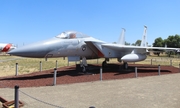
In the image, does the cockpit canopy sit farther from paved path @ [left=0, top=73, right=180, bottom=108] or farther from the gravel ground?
paved path @ [left=0, top=73, right=180, bottom=108]

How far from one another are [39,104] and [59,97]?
1011 mm

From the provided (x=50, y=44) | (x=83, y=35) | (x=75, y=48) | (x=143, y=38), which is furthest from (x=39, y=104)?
(x=143, y=38)

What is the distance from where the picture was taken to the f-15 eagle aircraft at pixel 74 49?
9820mm

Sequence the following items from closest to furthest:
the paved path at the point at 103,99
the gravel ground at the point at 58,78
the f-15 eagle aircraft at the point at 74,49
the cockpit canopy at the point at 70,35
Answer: the paved path at the point at 103,99
the gravel ground at the point at 58,78
the f-15 eagle aircraft at the point at 74,49
the cockpit canopy at the point at 70,35

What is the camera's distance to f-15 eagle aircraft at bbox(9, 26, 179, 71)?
32.2ft

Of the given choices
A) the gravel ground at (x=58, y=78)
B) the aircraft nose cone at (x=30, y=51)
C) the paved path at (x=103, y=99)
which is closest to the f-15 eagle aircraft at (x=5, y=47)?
the gravel ground at (x=58, y=78)

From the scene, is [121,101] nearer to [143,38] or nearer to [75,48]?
[75,48]

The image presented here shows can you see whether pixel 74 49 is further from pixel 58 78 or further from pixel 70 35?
pixel 58 78

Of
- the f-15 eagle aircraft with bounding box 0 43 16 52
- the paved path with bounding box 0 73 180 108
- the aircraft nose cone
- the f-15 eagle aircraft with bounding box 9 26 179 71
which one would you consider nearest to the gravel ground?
the f-15 eagle aircraft with bounding box 9 26 179 71

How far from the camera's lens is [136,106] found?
5.44m

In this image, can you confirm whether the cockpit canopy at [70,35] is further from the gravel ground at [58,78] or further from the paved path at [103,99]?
the paved path at [103,99]

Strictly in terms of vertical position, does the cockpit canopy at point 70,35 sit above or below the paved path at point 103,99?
above

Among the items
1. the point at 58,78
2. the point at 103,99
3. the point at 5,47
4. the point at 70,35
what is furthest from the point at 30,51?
the point at 5,47

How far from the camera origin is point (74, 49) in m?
11.9
